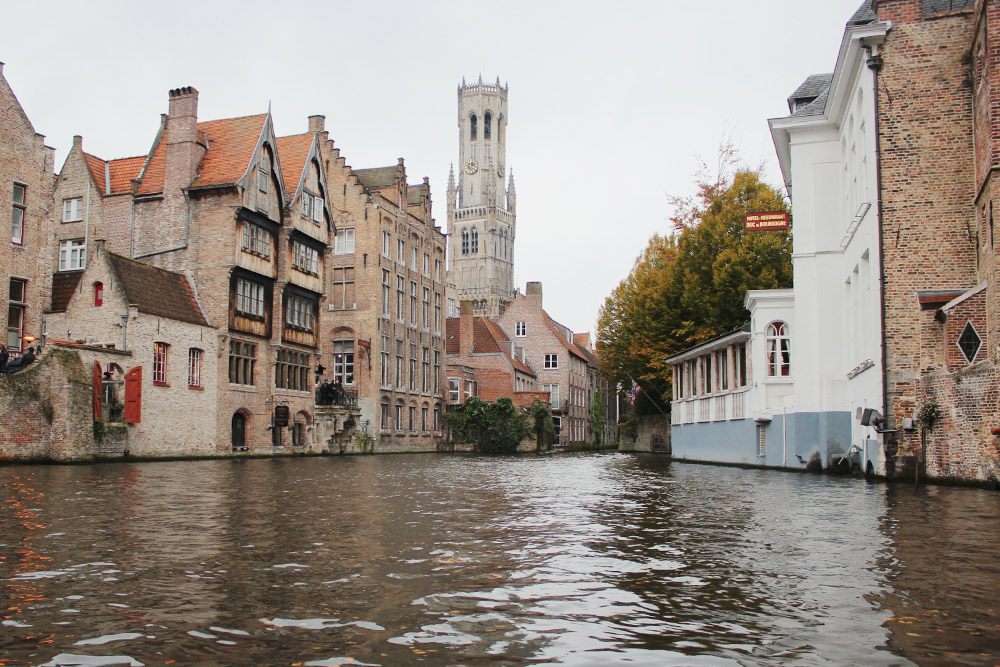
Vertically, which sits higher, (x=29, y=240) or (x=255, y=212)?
(x=255, y=212)

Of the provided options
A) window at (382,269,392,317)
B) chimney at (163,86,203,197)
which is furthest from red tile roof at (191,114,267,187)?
window at (382,269,392,317)

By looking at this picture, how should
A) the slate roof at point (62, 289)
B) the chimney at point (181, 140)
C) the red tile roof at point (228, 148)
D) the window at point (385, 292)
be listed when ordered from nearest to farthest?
the slate roof at point (62, 289) → the red tile roof at point (228, 148) → the chimney at point (181, 140) → the window at point (385, 292)

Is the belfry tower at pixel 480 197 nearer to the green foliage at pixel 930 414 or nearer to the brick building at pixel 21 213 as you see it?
the brick building at pixel 21 213

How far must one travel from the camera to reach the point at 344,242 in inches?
2178

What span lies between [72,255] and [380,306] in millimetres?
19311

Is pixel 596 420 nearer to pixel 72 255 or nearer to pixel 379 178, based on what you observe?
pixel 379 178

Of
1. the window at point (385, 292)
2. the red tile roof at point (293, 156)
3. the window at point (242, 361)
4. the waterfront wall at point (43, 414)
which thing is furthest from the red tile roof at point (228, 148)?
the window at point (385, 292)

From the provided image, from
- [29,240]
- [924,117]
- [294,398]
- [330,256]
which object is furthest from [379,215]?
[924,117]

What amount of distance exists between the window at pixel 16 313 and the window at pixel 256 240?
32.6 feet

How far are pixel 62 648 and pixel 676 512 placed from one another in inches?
354

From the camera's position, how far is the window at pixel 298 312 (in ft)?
144

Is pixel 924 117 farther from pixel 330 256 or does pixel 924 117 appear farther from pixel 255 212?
pixel 330 256

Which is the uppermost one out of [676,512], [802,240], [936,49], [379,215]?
[379,215]

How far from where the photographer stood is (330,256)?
54812 mm
